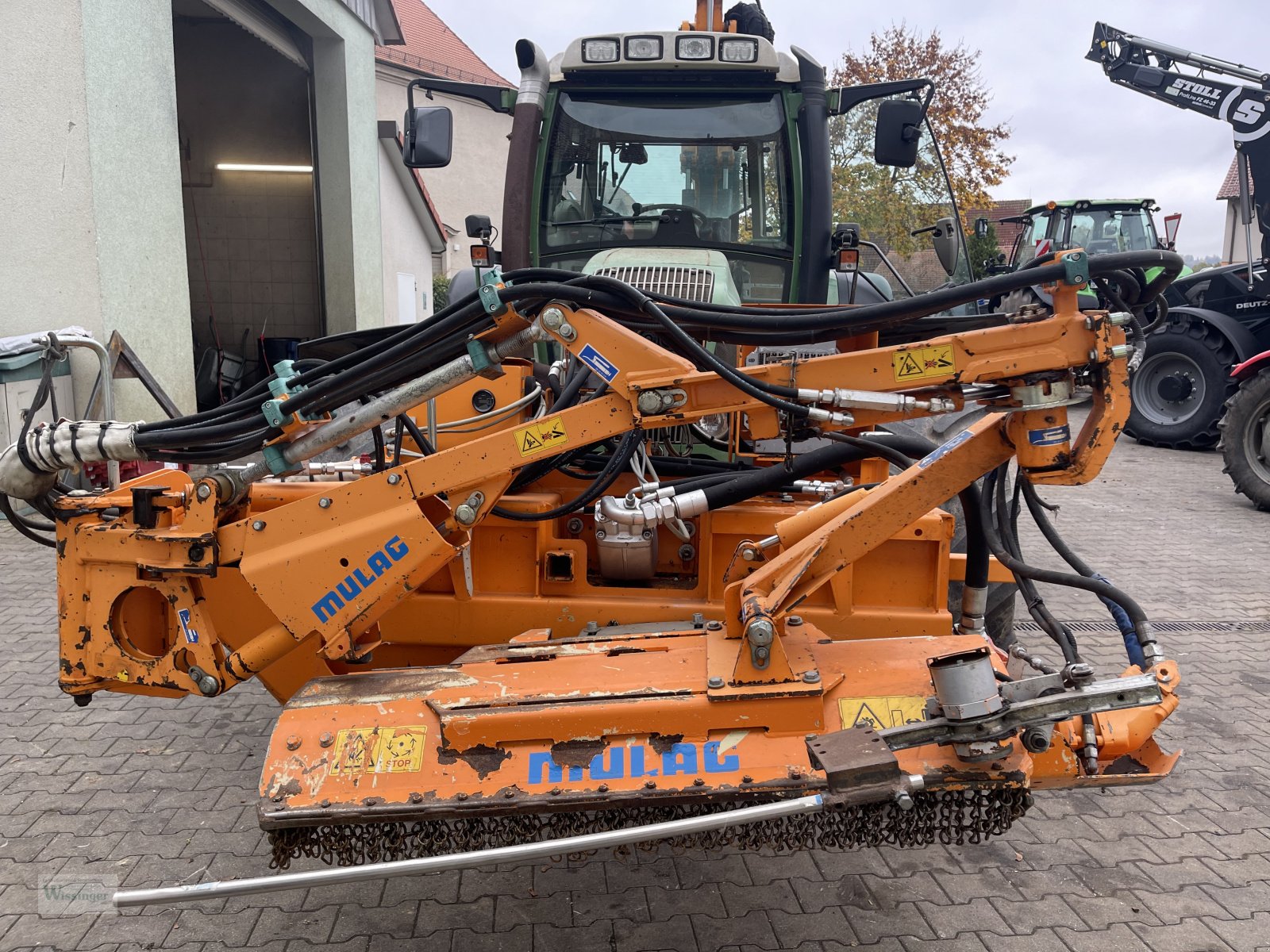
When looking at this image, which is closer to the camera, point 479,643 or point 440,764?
point 440,764

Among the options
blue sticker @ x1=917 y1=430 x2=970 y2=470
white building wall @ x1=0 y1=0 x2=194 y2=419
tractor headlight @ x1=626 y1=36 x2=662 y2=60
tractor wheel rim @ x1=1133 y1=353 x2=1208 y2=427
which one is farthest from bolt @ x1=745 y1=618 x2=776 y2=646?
tractor wheel rim @ x1=1133 y1=353 x2=1208 y2=427

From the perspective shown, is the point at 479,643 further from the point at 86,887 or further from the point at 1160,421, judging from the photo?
the point at 1160,421

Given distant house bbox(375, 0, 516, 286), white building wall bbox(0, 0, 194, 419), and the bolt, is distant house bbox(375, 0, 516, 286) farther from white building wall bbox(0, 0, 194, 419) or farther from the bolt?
the bolt

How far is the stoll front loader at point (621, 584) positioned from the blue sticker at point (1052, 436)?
0.09ft

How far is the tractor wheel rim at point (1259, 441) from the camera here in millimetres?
7977

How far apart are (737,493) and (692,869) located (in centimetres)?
117

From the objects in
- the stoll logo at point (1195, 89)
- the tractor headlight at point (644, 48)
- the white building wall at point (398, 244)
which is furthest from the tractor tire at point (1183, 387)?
the white building wall at point (398, 244)

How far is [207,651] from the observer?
2.74 meters

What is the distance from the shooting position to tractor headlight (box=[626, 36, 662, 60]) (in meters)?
4.22

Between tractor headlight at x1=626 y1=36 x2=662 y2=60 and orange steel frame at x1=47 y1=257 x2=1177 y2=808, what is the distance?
2.17 m

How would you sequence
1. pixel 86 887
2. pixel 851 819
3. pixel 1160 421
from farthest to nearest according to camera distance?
pixel 1160 421, pixel 86 887, pixel 851 819

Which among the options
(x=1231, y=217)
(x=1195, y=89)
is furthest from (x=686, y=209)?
(x=1231, y=217)

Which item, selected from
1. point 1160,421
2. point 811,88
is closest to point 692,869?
point 811,88

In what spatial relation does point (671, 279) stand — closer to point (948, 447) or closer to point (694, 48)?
point (694, 48)
